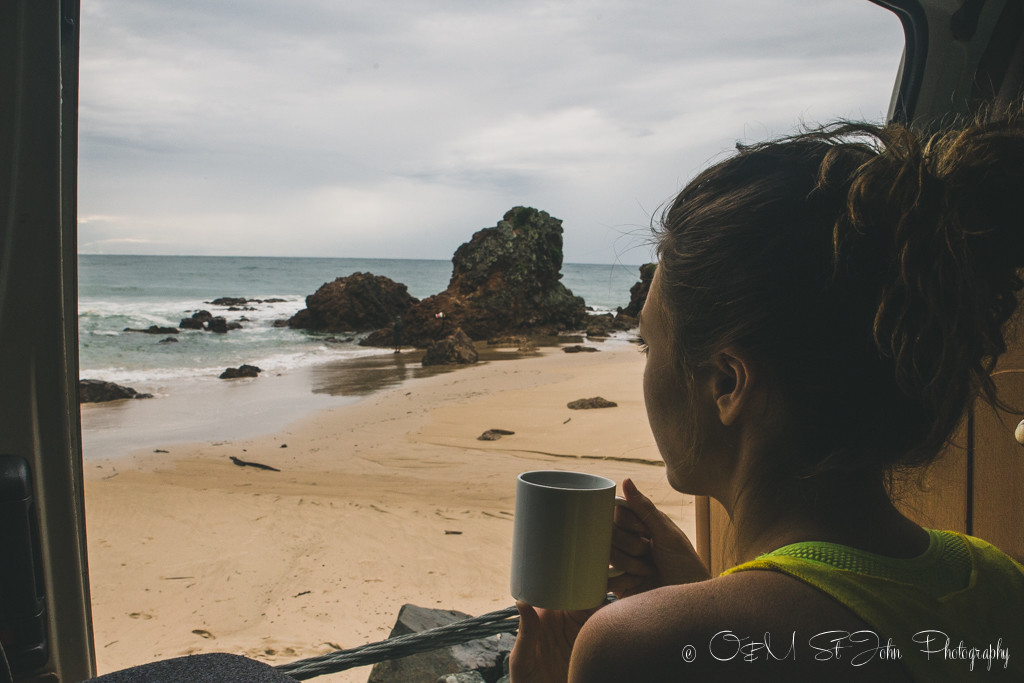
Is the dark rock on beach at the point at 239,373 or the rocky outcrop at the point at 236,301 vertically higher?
the rocky outcrop at the point at 236,301

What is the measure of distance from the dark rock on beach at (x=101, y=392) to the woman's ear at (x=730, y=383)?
357 inches

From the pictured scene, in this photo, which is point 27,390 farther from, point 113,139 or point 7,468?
point 113,139

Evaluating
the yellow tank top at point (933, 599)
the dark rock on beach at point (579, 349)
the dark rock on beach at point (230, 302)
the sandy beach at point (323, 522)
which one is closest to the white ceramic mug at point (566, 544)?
the yellow tank top at point (933, 599)

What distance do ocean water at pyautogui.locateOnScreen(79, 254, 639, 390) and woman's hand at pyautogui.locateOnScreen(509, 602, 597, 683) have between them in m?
0.56

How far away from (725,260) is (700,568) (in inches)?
17.4

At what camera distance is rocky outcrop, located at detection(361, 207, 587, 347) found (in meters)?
14.9

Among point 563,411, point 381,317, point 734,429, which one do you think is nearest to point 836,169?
point 734,429

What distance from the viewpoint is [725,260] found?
604 millimetres

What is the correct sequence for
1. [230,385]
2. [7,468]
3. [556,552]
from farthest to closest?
[230,385] < [7,468] < [556,552]

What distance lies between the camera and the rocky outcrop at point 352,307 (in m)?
18.1

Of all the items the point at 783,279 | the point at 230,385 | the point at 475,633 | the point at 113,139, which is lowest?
the point at 230,385

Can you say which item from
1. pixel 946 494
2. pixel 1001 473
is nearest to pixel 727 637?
pixel 1001 473

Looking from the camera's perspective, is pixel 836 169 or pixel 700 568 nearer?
pixel 836 169

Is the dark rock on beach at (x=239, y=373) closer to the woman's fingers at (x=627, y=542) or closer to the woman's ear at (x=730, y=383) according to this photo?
the woman's fingers at (x=627, y=542)
